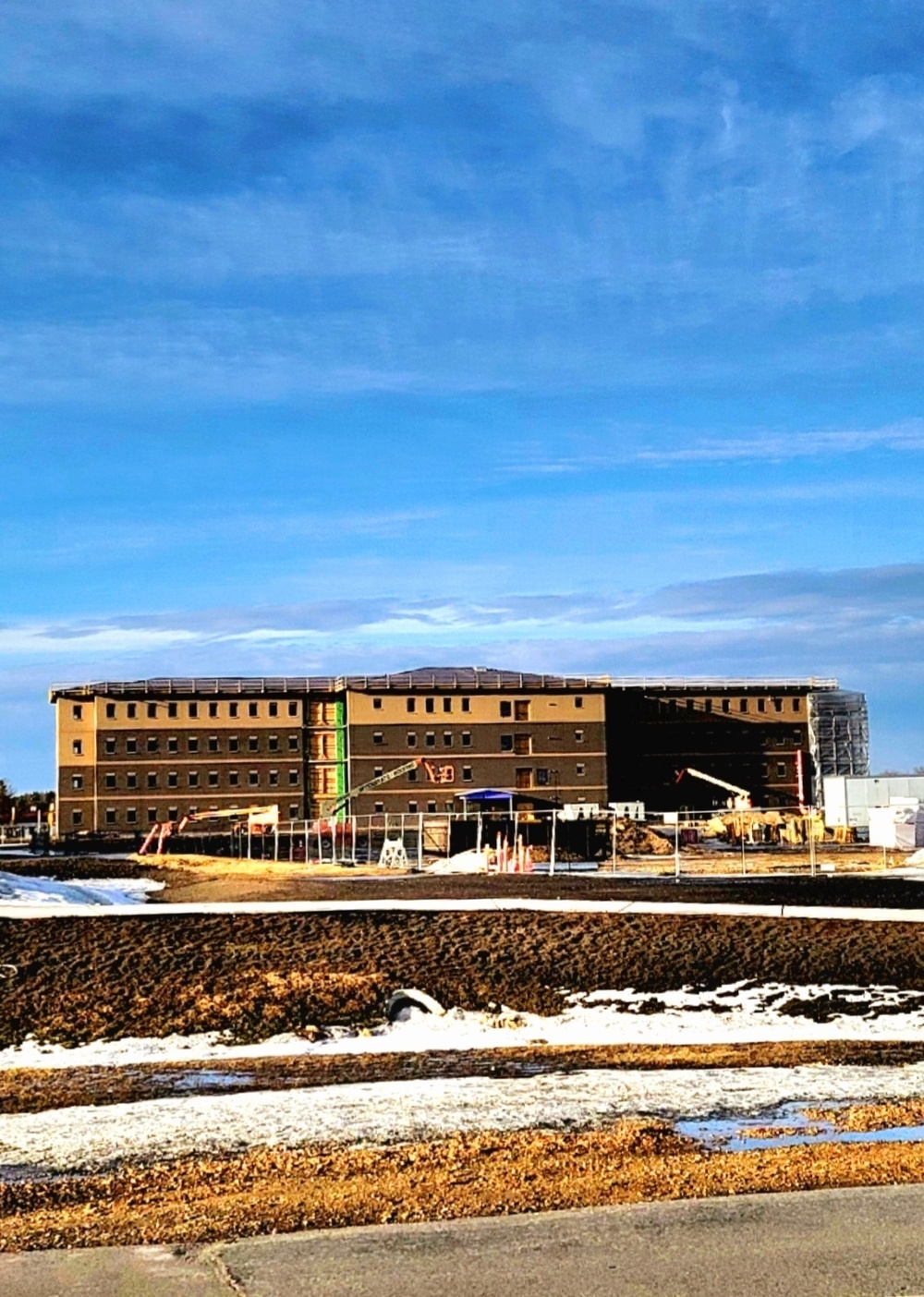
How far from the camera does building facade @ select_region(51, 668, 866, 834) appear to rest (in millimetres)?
111625

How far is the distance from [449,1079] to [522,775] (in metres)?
100

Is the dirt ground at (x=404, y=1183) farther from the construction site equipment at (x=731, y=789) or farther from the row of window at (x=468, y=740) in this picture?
the row of window at (x=468, y=740)

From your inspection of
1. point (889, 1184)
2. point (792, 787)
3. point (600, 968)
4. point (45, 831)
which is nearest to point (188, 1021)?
point (600, 968)

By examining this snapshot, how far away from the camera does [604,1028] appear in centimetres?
1688

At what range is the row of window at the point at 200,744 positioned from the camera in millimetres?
112125

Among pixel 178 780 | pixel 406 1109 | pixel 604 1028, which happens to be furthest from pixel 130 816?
pixel 406 1109

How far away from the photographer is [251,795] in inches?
4515

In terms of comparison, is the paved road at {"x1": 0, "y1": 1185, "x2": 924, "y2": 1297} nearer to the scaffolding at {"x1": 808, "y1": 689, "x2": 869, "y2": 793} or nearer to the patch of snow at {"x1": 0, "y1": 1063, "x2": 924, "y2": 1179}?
the patch of snow at {"x1": 0, "y1": 1063, "x2": 924, "y2": 1179}

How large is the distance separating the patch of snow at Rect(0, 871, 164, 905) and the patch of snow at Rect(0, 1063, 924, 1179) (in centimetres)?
1380

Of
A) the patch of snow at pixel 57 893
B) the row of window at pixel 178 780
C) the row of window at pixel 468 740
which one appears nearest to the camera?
the patch of snow at pixel 57 893

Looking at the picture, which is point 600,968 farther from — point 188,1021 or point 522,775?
point 522,775

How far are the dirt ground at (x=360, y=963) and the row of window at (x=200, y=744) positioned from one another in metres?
91.8

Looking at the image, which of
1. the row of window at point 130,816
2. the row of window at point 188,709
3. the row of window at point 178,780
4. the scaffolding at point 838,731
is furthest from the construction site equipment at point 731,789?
the row of window at point 130,816

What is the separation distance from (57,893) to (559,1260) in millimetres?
24345
